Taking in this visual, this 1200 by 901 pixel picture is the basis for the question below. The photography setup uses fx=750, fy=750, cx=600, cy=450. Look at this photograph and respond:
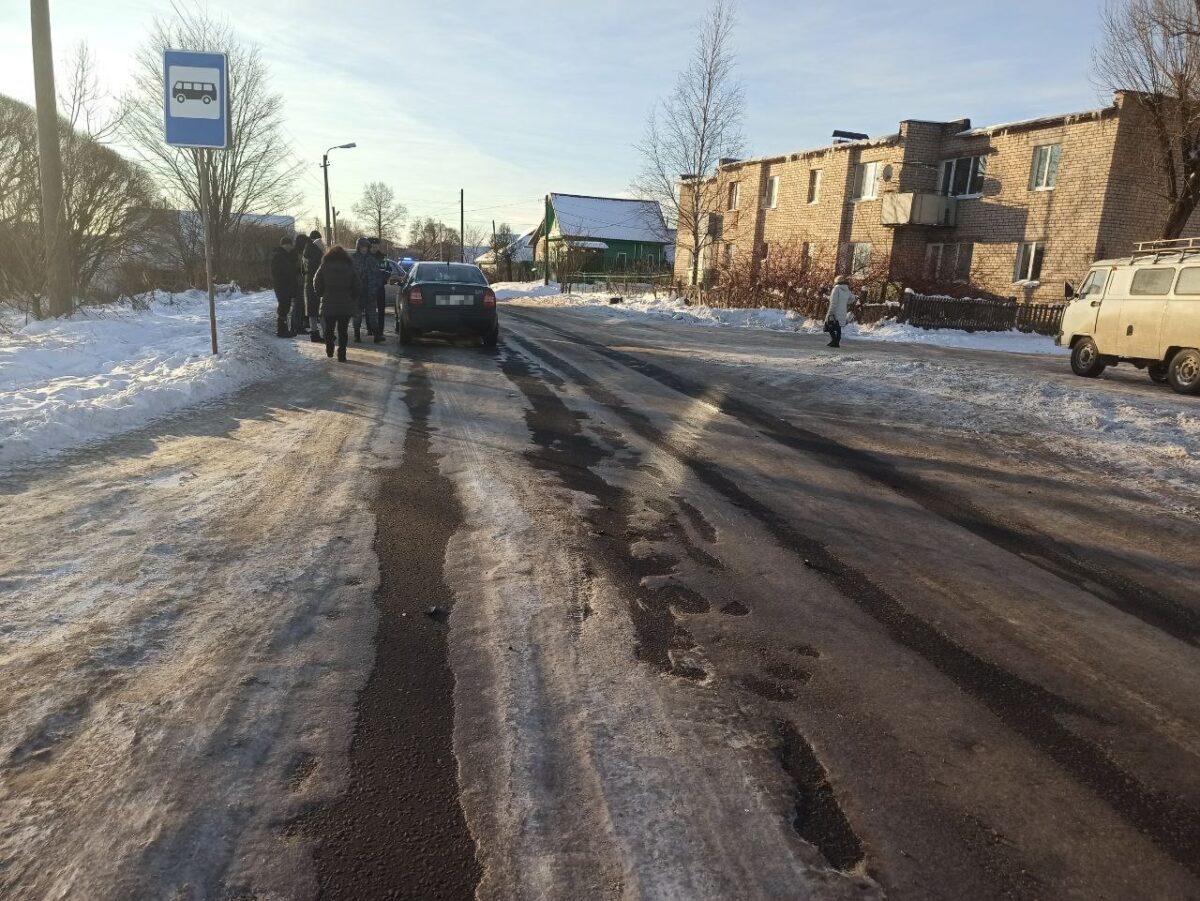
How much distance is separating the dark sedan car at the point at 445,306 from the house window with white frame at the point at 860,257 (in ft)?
62.5

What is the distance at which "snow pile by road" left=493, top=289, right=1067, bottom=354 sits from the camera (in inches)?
813

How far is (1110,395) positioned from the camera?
9.81 meters

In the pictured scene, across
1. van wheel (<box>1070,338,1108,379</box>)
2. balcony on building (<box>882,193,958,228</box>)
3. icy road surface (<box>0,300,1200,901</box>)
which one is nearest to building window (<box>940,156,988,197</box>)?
balcony on building (<box>882,193,958,228</box>)

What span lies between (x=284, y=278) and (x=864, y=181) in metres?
25.7

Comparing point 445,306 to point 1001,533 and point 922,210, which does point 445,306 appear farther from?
point 922,210

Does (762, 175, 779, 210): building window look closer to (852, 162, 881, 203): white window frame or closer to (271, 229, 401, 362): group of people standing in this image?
(852, 162, 881, 203): white window frame

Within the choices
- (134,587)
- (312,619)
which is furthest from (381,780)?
(134,587)

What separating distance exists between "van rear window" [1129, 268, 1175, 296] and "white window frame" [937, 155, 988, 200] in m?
17.2

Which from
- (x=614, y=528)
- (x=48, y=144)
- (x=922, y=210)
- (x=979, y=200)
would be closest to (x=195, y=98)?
(x=48, y=144)

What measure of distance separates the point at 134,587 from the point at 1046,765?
12.4ft

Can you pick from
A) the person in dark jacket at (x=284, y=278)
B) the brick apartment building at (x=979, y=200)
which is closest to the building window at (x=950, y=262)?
the brick apartment building at (x=979, y=200)

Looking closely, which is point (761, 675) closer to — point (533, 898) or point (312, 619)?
point (533, 898)

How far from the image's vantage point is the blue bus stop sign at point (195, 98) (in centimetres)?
838

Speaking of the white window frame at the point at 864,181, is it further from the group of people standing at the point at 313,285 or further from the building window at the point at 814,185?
the group of people standing at the point at 313,285
